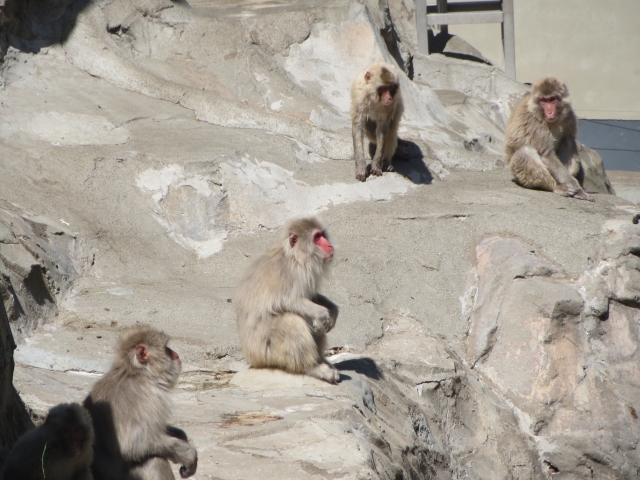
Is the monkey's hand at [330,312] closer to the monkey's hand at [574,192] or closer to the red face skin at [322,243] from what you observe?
the red face skin at [322,243]

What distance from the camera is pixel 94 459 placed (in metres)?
3.25

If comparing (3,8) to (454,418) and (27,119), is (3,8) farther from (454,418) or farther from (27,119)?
(454,418)

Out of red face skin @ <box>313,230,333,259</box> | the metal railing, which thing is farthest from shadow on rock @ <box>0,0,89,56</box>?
the metal railing

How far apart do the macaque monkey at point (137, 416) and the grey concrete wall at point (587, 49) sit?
14.1 meters

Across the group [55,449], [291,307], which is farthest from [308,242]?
[55,449]

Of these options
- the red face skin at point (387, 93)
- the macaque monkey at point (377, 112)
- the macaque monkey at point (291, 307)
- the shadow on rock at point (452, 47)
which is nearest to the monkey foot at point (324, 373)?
the macaque monkey at point (291, 307)

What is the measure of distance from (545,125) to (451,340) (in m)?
2.87

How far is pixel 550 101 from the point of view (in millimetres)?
7707

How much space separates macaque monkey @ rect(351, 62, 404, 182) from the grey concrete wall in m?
8.92

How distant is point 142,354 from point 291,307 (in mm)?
1241

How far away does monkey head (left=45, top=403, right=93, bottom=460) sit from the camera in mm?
2885

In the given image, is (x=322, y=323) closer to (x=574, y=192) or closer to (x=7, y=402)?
(x=7, y=402)

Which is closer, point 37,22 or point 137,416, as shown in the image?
point 137,416

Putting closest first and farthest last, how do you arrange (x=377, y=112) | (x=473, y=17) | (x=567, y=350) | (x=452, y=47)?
(x=567, y=350) → (x=377, y=112) → (x=473, y=17) → (x=452, y=47)
